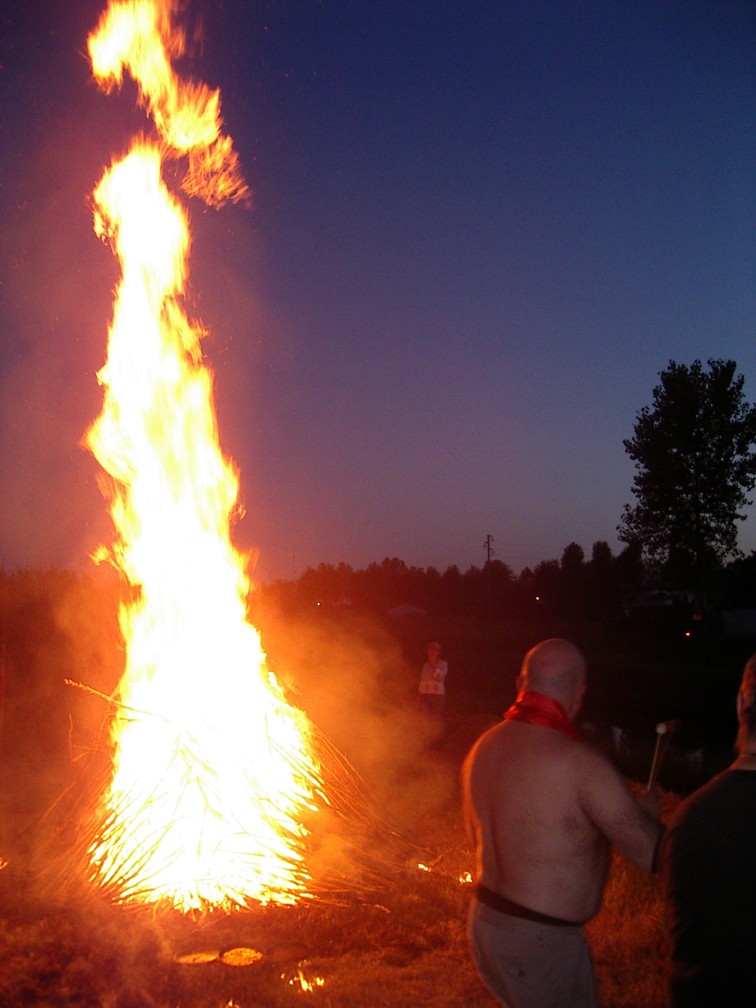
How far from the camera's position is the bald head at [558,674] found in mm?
2859

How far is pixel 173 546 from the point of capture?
293 inches

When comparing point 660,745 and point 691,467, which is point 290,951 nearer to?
point 660,745

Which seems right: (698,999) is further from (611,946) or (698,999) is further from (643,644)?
(643,644)

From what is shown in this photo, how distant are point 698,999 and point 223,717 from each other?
5.27m

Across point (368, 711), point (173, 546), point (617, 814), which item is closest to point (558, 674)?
point (617, 814)

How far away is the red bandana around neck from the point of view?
2.80m

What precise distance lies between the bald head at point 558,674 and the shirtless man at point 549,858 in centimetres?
11

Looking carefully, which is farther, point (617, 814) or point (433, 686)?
point (433, 686)

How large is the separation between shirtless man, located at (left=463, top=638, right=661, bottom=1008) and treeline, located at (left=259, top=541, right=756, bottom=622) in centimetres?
4770

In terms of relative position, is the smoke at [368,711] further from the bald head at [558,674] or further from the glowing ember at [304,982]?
the bald head at [558,674]

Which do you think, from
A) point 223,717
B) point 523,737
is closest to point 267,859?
point 223,717

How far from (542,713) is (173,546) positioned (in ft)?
17.0

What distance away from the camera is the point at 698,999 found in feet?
6.81

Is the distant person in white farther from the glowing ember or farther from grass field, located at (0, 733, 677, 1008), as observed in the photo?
the glowing ember
